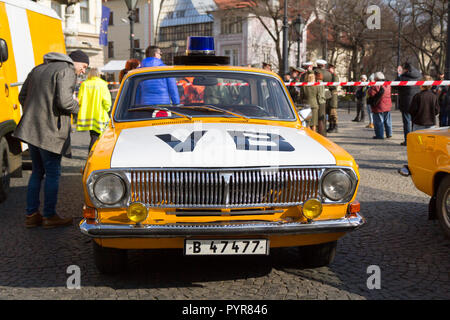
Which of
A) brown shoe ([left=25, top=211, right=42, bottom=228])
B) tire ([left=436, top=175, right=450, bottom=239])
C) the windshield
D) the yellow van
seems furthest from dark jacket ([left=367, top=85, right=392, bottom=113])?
brown shoe ([left=25, top=211, right=42, bottom=228])

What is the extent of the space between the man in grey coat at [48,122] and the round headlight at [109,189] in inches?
84.6

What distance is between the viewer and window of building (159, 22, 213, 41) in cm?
5766

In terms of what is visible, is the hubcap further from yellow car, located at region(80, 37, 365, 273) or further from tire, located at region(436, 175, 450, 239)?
yellow car, located at region(80, 37, 365, 273)

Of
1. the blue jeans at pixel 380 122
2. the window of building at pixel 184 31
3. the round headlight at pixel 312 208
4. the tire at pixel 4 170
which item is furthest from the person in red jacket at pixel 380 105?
the window of building at pixel 184 31

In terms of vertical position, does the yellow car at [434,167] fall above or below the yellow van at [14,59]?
below

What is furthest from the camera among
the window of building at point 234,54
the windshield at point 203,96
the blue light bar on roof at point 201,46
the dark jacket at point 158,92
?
the window of building at point 234,54

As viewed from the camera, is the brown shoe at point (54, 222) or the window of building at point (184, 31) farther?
the window of building at point (184, 31)

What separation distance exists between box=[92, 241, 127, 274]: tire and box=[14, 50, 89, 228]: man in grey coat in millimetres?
1876

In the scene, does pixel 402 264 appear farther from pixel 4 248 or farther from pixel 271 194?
pixel 4 248

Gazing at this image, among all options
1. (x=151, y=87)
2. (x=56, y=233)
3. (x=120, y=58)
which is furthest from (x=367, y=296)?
(x=120, y=58)

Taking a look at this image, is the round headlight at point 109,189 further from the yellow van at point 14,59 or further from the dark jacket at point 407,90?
the dark jacket at point 407,90

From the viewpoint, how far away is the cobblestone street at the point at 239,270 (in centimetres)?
405

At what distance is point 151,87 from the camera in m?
5.19

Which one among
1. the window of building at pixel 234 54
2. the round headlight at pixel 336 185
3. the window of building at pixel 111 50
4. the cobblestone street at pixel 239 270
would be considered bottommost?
the cobblestone street at pixel 239 270
